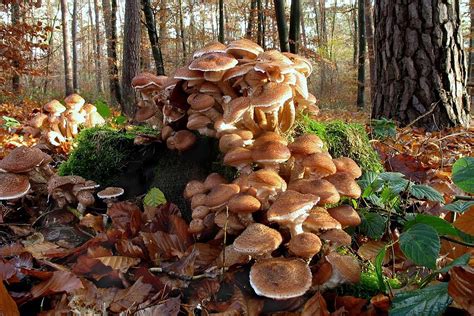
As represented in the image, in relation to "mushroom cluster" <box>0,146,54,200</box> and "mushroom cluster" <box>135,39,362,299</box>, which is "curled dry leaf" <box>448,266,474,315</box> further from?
"mushroom cluster" <box>0,146,54,200</box>

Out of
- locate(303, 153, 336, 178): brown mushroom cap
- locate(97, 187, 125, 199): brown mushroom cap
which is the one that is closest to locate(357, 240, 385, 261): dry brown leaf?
locate(303, 153, 336, 178): brown mushroom cap

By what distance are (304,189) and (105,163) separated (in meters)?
2.16

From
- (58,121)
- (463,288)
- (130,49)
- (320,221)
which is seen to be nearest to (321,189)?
(320,221)

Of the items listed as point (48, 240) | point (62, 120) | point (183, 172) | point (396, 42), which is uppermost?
point (396, 42)

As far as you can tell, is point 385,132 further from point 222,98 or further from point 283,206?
point 283,206

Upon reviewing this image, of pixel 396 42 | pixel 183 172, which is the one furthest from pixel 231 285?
pixel 396 42

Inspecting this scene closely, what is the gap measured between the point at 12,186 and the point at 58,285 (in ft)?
4.20

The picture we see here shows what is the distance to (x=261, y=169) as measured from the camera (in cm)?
255

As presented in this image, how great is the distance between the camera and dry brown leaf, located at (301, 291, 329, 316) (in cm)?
200

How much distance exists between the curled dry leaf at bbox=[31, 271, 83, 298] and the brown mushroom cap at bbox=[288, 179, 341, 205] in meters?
1.35

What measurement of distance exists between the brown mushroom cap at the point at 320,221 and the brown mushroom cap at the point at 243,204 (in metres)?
0.31

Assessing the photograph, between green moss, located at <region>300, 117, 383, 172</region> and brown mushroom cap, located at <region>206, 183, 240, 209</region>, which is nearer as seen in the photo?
brown mushroom cap, located at <region>206, 183, 240, 209</region>

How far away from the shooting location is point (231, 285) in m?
2.25

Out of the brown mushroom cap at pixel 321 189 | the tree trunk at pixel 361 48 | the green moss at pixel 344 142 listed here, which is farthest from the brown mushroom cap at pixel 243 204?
the tree trunk at pixel 361 48
